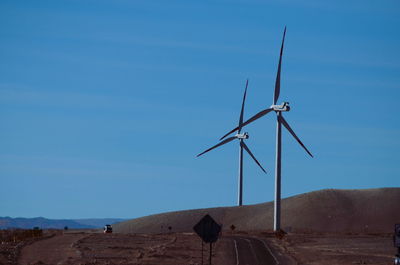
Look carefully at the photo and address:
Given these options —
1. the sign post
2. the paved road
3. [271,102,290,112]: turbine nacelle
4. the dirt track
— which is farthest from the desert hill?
the sign post

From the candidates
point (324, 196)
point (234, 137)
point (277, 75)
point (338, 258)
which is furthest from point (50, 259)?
point (324, 196)

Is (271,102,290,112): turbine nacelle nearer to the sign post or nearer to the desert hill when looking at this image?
the desert hill

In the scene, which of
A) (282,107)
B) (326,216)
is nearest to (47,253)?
(282,107)

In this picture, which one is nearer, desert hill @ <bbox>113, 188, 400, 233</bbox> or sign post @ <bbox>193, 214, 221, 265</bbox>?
sign post @ <bbox>193, 214, 221, 265</bbox>

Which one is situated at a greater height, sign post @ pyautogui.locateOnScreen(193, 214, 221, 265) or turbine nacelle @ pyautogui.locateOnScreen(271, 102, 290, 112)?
turbine nacelle @ pyautogui.locateOnScreen(271, 102, 290, 112)

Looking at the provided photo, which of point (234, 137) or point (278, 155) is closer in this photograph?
point (278, 155)

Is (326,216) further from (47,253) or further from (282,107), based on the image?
(47,253)

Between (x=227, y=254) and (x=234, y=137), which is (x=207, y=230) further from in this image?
(x=234, y=137)

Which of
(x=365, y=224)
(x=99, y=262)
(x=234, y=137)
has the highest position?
(x=234, y=137)

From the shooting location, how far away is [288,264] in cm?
6525

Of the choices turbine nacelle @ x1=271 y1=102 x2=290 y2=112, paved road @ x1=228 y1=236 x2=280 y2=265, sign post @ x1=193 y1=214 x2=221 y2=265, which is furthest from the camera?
turbine nacelle @ x1=271 y1=102 x2=290 y2=112

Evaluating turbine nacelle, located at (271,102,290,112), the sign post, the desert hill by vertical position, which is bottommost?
the sign post

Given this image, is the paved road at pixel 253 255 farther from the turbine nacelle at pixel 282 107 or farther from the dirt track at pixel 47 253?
the turbine nacelle at pixel 282 107

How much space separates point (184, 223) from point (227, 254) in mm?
122163
